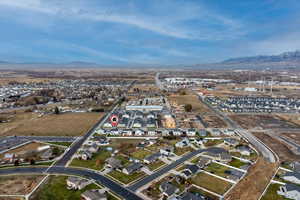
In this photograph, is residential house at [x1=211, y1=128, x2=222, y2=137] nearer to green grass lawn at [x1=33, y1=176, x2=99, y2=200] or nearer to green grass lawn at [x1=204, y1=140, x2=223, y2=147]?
green grass lawn at [x1=204, y1=140, x2=223, y2=147]

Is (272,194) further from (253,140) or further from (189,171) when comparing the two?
(253,140)

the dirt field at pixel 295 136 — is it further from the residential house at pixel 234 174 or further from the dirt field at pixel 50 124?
the dirt field at pixel 50 124

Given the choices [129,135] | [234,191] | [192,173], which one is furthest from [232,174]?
[129,135]

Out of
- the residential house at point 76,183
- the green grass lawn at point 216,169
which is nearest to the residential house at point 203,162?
the green grass lawn at point 216,169

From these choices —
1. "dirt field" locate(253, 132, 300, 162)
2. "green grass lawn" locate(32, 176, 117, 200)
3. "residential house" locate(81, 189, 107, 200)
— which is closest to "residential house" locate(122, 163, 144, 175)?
"green grass lawn" locate(32, 176, 117, 200)

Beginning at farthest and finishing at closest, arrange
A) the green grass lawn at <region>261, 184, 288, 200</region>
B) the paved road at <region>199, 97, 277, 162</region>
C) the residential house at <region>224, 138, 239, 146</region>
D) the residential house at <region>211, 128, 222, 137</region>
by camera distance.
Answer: the residential house at <region>211, 128, 222, 137</region>
the residential house at <region>224, 138, 239, 146</region>
the paved road at <region>199, 97, 277, 162</region>
the green grass lawn at <region>261, 184, 288, 200</region>

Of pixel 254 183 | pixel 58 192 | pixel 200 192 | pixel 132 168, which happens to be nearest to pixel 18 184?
pixel 58 192
